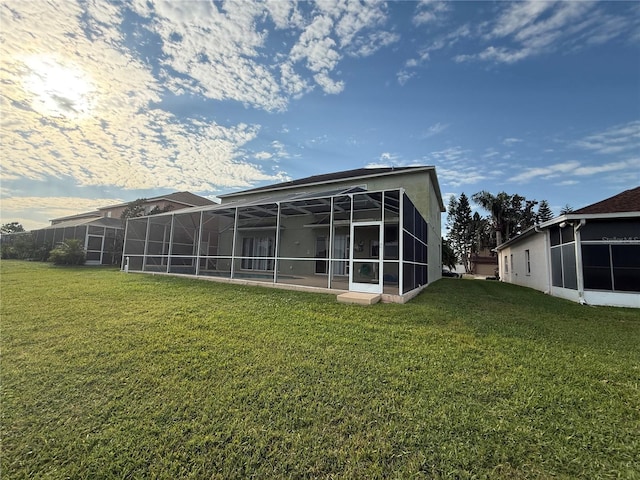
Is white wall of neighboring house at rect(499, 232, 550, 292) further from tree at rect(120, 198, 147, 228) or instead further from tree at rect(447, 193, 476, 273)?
tree at rect(447, 193, 476, 273)

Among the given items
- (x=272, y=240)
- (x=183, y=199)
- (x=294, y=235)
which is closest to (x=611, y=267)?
(x=294, y=235)

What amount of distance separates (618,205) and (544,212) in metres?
48.8

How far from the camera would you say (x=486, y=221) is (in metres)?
46.3

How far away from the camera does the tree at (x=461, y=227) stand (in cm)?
4956

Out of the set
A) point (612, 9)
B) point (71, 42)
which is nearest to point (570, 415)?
point (612, 9)

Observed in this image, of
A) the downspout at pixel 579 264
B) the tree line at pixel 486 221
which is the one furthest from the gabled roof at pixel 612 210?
the tree line at pixel 486 221

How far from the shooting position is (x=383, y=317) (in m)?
5.83

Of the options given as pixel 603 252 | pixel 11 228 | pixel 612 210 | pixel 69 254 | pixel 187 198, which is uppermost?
pixel 187 198

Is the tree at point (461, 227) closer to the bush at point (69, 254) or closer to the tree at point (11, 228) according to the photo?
the bush at point (69, 254)

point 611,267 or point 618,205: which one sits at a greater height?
point 618,205

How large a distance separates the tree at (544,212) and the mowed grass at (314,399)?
172ft

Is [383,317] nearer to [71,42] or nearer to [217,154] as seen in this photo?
[71,42]

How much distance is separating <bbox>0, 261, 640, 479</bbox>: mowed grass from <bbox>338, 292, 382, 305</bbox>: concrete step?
1141mm

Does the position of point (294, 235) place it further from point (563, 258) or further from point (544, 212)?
point (544, 212)
